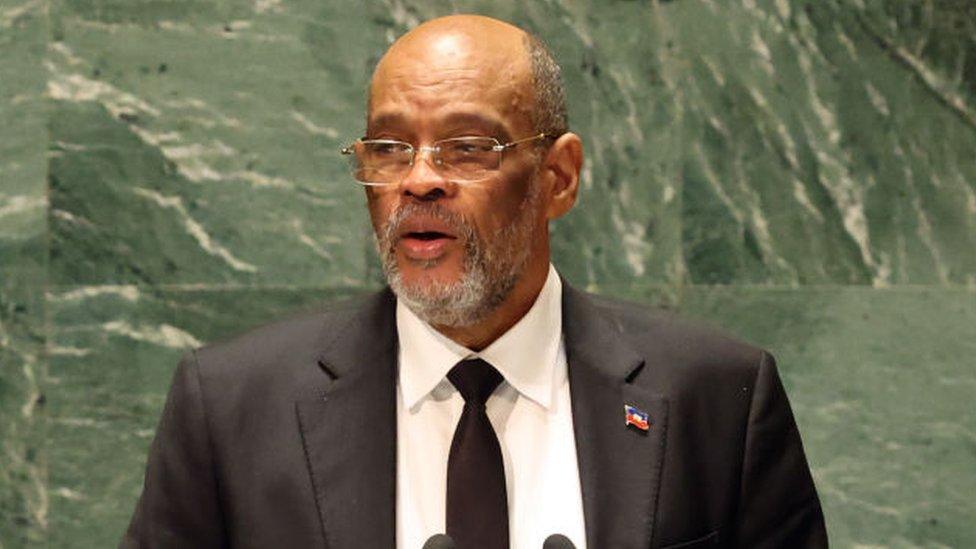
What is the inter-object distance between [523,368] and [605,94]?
4.27 ft

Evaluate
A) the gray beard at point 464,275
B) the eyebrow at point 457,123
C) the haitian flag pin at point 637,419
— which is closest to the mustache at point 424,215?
the gray beard at point 464,275

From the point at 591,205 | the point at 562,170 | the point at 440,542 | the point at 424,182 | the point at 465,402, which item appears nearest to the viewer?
the point at 440,542

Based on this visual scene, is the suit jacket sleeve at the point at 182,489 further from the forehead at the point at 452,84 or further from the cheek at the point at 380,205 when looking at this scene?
the forehead at the point at 452,84

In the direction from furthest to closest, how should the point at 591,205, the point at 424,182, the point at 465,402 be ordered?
the point at 591,205 → the point at 465,402 → the point at 424,182

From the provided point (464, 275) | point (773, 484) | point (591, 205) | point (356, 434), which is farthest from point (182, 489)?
point (591, 205)

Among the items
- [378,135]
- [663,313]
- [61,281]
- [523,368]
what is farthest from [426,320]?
[61,281]

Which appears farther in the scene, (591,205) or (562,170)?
(591,205)

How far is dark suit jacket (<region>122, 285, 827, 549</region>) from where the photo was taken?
2.06m

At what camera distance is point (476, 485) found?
2.06m

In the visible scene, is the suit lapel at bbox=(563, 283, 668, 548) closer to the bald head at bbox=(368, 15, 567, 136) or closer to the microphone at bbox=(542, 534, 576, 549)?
the microphone at bbox=(542, 534, 576, 549)

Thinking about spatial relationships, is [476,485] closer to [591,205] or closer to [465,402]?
[465,402]

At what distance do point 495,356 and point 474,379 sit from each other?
0.06 m

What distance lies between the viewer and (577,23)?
10.8 feet

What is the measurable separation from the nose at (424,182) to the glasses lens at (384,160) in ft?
0.09
